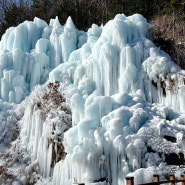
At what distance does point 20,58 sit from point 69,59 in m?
2.51

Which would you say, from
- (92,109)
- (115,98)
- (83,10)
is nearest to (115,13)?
(83,10)

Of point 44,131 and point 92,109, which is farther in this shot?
point 44,131

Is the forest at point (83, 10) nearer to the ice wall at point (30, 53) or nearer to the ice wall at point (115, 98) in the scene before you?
the ice wall at point (30, 53)

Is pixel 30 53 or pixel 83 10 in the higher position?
pixel 83 10

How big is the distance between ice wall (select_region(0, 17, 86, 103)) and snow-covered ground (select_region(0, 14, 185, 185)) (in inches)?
1.9

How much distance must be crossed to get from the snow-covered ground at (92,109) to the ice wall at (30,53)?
0.05 m

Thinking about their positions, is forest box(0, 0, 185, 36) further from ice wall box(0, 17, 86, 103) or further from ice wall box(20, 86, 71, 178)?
ice wall box(20, 86, 71, 178)

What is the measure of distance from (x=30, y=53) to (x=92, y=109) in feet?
23.4

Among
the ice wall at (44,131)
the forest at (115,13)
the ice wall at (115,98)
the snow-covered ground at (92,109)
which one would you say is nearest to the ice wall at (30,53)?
the snow-covered ground at (92,109)

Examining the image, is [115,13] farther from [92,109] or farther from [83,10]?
[92,109]

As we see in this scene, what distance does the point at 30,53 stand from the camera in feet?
57.9

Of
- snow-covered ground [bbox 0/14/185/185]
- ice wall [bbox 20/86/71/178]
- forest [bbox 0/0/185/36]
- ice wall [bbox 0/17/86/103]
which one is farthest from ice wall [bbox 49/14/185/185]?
forest [bbox 0/0/185/36]

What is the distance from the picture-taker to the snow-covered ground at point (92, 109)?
35.4ft

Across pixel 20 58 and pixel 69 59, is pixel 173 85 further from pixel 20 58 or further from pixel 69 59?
pixel 20 58
